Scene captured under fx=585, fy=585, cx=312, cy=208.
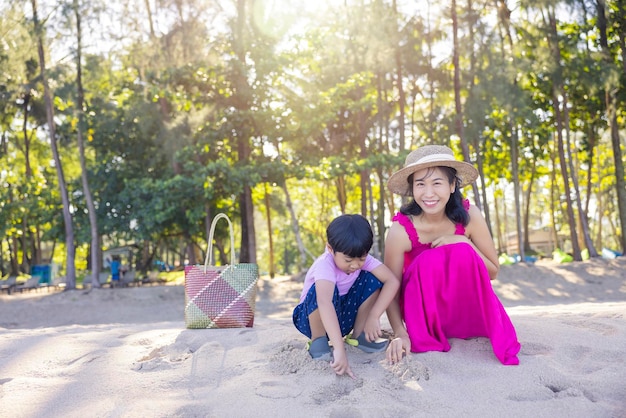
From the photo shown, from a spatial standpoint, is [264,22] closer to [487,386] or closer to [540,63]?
[540,63]

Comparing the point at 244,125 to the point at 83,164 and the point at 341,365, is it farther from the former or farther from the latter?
the point at 341,365

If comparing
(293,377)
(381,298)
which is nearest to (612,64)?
(381,298)

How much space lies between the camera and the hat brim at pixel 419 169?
3.56 metres

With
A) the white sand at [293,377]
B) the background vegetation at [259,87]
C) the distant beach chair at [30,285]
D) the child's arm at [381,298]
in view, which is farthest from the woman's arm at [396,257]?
the distant beach chair at [30,285]

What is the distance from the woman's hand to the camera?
3342 mm

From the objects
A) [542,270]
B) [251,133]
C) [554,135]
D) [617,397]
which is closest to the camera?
[617,397]

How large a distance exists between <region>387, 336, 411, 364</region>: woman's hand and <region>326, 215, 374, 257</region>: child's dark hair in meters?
0.56

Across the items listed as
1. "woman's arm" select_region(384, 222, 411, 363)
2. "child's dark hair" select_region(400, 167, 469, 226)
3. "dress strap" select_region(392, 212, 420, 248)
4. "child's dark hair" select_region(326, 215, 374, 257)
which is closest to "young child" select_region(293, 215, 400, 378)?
"child's dark hair" select_region(326, 215, 374, 257)

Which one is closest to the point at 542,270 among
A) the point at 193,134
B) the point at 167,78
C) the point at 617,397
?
the point at 193,134

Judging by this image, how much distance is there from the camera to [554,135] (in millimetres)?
23828

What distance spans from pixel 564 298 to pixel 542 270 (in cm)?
298

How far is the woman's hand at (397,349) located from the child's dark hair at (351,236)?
1.84ft

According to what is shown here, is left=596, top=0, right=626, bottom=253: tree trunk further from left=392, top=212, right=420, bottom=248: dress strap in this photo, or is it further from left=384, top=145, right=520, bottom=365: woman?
left=392, top=212, right=420, bottom=248: dress strap

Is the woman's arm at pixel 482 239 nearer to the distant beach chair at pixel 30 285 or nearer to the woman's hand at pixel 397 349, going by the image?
the woman's hand at pixel 397 349
